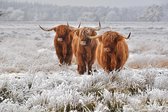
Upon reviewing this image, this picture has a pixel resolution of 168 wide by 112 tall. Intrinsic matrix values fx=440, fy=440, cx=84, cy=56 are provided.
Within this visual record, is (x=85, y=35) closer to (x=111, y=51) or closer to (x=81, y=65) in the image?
(x=81, y=65)

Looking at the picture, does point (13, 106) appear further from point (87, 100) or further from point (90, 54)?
point (90, 54)

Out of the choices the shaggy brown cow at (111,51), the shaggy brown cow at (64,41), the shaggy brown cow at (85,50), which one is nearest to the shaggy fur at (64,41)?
the shaggy brown cow at (64,41)

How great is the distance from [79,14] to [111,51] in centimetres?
10393

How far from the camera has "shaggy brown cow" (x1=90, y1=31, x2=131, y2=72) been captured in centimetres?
1035

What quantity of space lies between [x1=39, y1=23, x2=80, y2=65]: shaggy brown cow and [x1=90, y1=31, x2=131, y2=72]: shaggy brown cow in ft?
8.68

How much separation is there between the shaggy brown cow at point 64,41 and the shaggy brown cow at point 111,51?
2647 mm

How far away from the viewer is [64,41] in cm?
1364

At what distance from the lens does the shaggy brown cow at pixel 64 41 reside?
526 inches

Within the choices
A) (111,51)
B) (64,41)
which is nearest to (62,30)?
(64,41)

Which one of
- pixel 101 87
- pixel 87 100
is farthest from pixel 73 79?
pixel 87 100

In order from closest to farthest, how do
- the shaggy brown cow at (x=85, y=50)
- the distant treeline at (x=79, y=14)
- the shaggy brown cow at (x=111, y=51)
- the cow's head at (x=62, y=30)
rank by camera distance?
the shaggy brown cow at (x=111, y=51), the shaggy brown cow at (x=85, y=50), the cow's head at (x=62, y=30), the distant treeline at (x=79, y=14)

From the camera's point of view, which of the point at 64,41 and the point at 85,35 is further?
the point at 64,41

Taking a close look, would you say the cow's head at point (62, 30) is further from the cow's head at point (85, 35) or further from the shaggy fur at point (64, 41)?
the cow's head at point (85, 35)

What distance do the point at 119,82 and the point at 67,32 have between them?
508 cm
